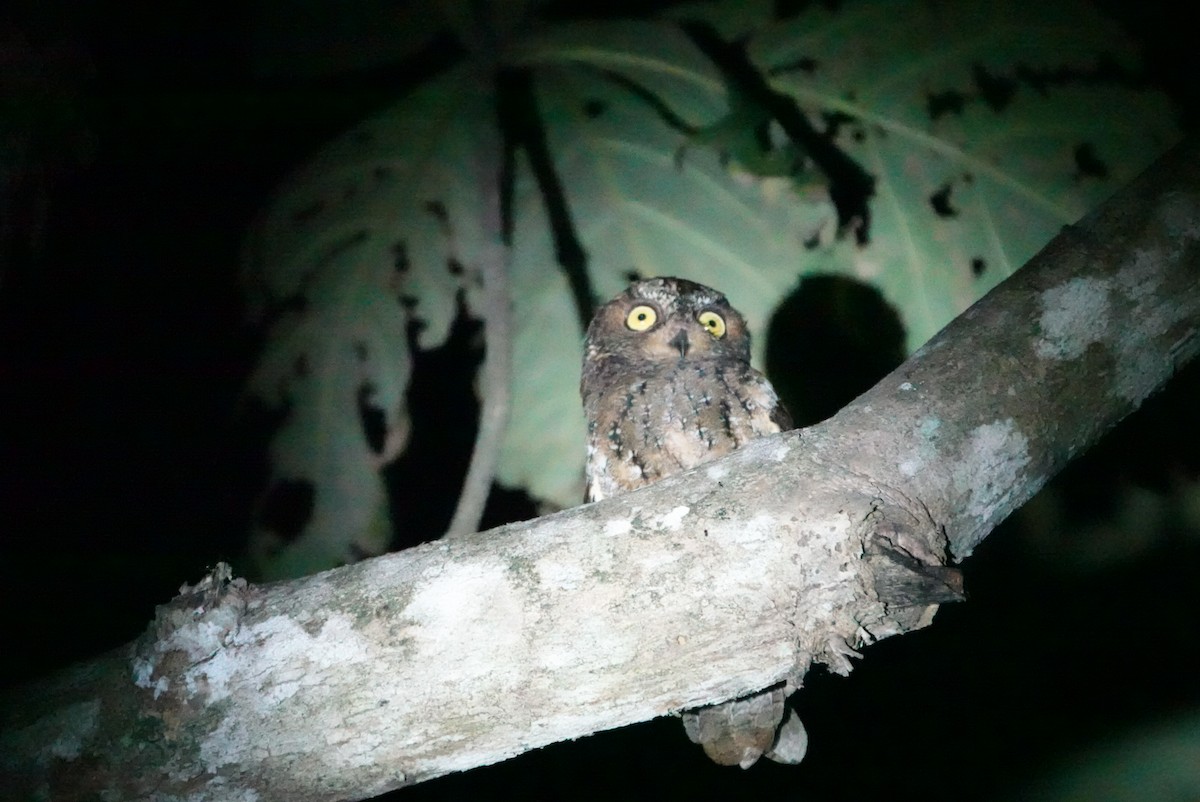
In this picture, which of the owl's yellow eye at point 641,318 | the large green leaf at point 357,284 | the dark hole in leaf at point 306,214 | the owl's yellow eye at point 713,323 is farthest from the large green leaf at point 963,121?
the dark hole in leaf at point 306,214

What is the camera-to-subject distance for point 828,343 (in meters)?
2.25

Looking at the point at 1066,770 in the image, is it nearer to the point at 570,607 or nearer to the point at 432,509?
the point at 432,509

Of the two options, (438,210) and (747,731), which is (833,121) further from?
(747,731)

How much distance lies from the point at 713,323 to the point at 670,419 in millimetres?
356

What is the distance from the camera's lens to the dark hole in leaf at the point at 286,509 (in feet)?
5.03

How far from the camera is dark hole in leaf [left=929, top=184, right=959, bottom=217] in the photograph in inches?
68.1

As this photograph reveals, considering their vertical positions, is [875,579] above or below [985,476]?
below

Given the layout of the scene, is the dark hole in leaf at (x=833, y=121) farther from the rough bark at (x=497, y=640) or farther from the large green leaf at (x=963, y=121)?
the rough bark at (x=497, y=640)

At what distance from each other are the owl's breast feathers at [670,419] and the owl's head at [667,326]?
63 mm

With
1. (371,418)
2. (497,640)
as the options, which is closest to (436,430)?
(371,418)

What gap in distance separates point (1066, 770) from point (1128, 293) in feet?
10.5

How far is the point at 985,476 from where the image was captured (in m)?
0.98

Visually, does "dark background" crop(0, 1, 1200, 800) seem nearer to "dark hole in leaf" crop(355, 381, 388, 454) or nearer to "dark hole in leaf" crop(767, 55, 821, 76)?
"dark hole in leaf" crop(355, 381, 388, 454)

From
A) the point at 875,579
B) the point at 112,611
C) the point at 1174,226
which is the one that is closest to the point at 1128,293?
the point at 1174,226
